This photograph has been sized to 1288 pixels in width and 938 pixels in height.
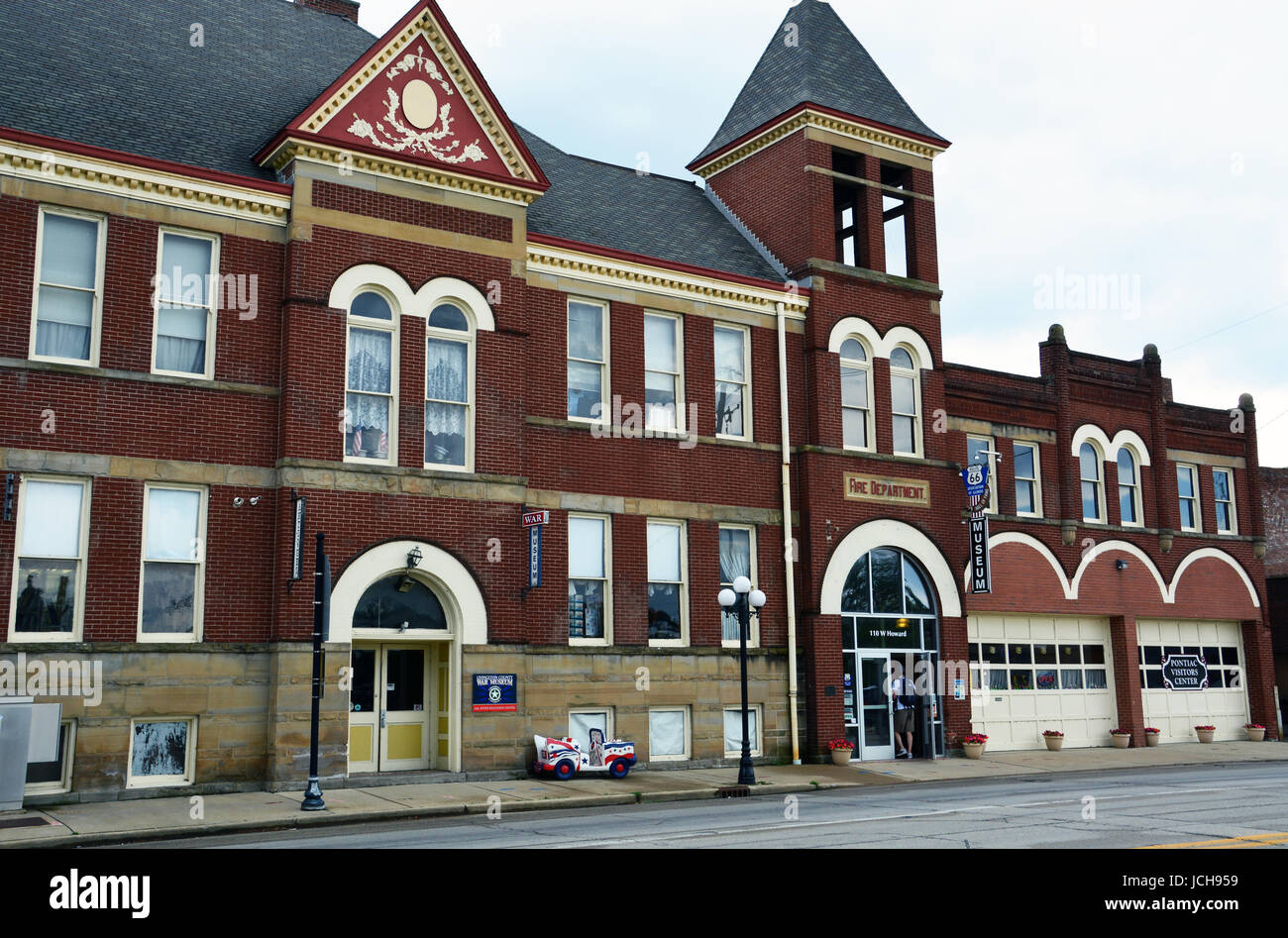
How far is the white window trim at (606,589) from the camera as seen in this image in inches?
931

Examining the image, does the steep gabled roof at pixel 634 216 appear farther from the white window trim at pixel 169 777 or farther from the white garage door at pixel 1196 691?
the white garage door at pixel 1196 691

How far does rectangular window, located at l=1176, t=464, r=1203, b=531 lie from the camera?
116ft

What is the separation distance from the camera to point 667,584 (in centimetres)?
2498

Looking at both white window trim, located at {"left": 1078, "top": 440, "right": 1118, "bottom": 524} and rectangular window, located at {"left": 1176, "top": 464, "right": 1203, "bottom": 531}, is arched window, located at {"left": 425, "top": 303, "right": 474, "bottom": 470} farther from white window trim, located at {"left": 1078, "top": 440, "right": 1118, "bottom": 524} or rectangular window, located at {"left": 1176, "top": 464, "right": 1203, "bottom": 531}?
rectangular window, located at {"left": 1176, "top": 464, "right": 1203, "bottom": 531}

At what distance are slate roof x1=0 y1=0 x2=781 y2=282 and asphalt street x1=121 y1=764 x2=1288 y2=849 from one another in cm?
1202

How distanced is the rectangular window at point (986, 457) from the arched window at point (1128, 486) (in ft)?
16.1

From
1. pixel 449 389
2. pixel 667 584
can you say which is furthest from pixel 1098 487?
pixel 449 389

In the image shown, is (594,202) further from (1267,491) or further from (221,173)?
(1267,491)

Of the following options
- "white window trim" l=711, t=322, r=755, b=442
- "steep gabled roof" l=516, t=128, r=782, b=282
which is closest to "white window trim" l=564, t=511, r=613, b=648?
"white window trim" l=711, t=322, r=755, b=442

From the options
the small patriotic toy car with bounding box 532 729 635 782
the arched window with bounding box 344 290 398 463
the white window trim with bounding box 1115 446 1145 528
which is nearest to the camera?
the arched window with bounding box 344 290 398 463

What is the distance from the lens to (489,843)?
13398mm

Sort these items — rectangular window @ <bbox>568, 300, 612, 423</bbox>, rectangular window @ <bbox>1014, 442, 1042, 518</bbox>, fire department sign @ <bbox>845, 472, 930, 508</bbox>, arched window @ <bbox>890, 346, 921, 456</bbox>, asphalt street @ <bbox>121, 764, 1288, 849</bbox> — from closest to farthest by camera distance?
asphalt street @ <bbox>121, 764, 1288, 849</bbox> → rectangular window @ <bbox>568, 300, 612, 423</bbox> → fire department sign @ <bbox>845, 472, 930, 508</bbox> → arched window @ <bbox>890, 346, 921, 456</bbox> → rectangular window @ <bbox>1014, 442, 1042, 518</bbox>

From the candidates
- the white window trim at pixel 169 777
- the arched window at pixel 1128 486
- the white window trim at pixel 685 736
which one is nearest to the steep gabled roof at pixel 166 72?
the white window trim at pixel 169 777

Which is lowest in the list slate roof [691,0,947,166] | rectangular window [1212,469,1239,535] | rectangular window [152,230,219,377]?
rectangular window [1212,469,1239,535]
